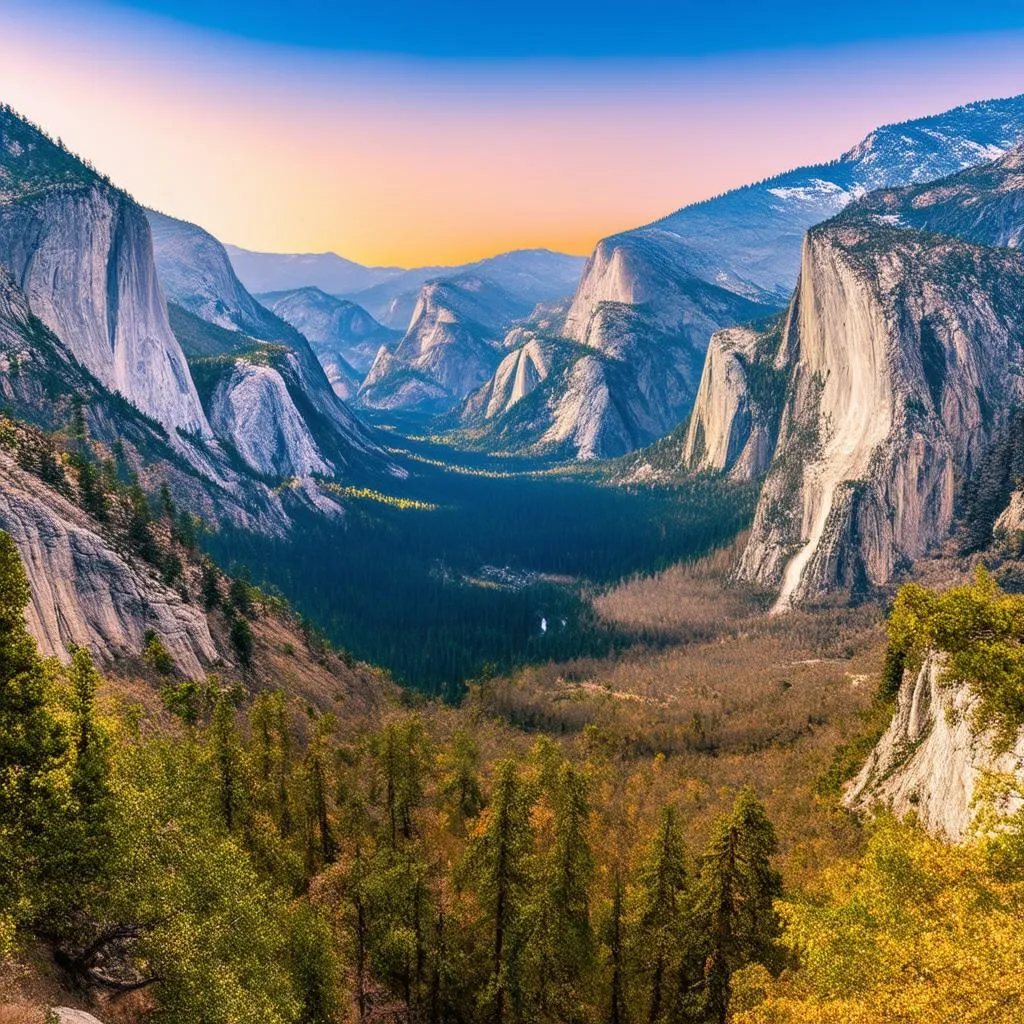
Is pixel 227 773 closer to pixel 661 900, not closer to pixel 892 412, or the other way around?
pixel 661 900

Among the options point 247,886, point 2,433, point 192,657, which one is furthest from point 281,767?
point 2,433

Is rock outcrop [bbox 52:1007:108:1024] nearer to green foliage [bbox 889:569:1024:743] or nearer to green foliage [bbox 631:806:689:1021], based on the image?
green foliage [bbox 631:806:689:1021]

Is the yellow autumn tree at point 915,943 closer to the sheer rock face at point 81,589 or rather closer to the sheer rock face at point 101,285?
the sheer rock face at point 81,589

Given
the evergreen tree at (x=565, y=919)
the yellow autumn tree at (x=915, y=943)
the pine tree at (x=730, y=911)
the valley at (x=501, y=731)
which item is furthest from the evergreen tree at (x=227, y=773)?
the yellow autumn tree at (x=915, y=943)

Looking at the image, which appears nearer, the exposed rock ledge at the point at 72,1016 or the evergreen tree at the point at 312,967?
the exposed rock ledge at the point at 72,1016

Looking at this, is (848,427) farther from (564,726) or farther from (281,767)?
(281,767)

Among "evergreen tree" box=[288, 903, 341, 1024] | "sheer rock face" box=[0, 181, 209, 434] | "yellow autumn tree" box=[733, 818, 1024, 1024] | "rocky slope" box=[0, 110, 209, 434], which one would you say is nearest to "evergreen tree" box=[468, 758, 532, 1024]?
"evergreen tree" box=[288, 903, 341, 1024]
